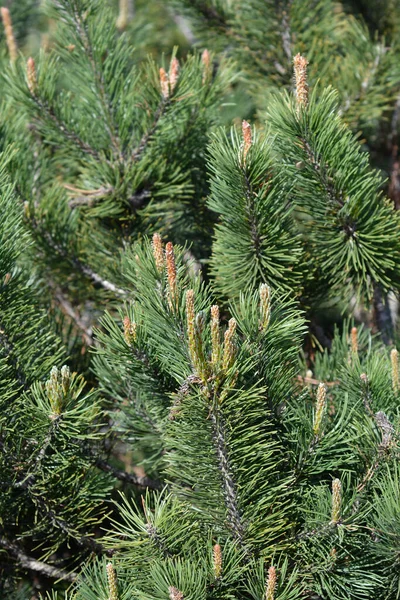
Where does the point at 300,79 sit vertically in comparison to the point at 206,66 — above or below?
above

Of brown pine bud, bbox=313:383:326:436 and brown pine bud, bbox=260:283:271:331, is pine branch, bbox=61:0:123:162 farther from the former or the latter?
brown pine bud, bbox=313:383:326:436

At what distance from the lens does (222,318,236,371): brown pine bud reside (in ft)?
3.15

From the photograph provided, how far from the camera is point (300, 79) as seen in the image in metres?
1.11

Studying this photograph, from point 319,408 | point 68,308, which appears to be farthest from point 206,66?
point 319,408

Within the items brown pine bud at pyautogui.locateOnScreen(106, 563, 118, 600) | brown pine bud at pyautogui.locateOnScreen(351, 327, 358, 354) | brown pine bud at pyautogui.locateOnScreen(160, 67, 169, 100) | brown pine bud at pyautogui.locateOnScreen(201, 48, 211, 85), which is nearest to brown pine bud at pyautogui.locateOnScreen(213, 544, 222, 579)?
brown pine bud at pyautogui.locateOnScreen(106, 563, 118, 600)

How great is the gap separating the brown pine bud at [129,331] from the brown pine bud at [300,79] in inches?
16.6

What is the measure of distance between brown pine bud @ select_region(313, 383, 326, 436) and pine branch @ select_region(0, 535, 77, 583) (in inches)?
19.3

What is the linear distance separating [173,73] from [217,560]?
2.86 feet

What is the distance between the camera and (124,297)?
1.42 metres

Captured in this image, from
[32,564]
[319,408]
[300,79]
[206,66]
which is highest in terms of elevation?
[300,79]

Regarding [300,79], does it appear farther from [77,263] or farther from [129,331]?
[77,263]

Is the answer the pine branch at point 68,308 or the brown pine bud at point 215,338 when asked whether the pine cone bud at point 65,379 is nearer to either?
the brown pine bud at point 215,338

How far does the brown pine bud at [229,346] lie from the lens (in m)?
0.96

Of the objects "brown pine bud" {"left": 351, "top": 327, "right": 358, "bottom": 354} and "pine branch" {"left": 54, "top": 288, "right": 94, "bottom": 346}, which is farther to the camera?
"pine branch" {"left": 54, "top": 288, "right": 94, "bottom": 346}
